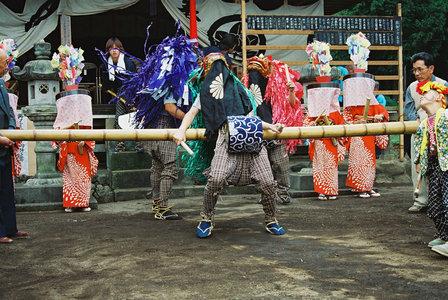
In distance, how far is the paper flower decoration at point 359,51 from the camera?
848 centimetres

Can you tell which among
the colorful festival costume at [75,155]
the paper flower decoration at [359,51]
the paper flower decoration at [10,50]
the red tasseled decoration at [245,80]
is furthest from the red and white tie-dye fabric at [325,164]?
the paper flower decoration at [10,50]

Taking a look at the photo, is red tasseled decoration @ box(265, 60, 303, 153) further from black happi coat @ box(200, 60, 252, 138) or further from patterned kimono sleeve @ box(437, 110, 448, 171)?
patterned kimono sleeve @ box(437, 110, 448, 171)

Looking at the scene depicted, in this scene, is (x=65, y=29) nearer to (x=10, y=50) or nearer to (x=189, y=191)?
(x=10, y=50)

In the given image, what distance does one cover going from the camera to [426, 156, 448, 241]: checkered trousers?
16.2 feet

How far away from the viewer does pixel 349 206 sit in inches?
311

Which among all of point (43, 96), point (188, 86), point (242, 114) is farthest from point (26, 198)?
point (242, 114)

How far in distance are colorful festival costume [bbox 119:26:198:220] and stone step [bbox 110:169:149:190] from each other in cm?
200

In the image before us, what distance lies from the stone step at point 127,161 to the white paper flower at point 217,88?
3.76 m

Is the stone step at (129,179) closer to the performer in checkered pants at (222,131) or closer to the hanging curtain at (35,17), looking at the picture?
the performer in checkered pants at (222,131)

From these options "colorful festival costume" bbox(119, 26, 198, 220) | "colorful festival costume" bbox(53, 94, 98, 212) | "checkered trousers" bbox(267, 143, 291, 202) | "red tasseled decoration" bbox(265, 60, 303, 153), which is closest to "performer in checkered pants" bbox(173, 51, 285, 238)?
"colorful festival costume" bbox(119, 26, 198, 220)

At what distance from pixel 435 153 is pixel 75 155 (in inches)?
195

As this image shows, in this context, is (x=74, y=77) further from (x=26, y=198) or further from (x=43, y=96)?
(x=26, y=198)

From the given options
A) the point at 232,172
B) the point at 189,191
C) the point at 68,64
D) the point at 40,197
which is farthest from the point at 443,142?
the point at 40,197

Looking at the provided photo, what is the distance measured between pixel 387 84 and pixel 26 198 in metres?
10.7
